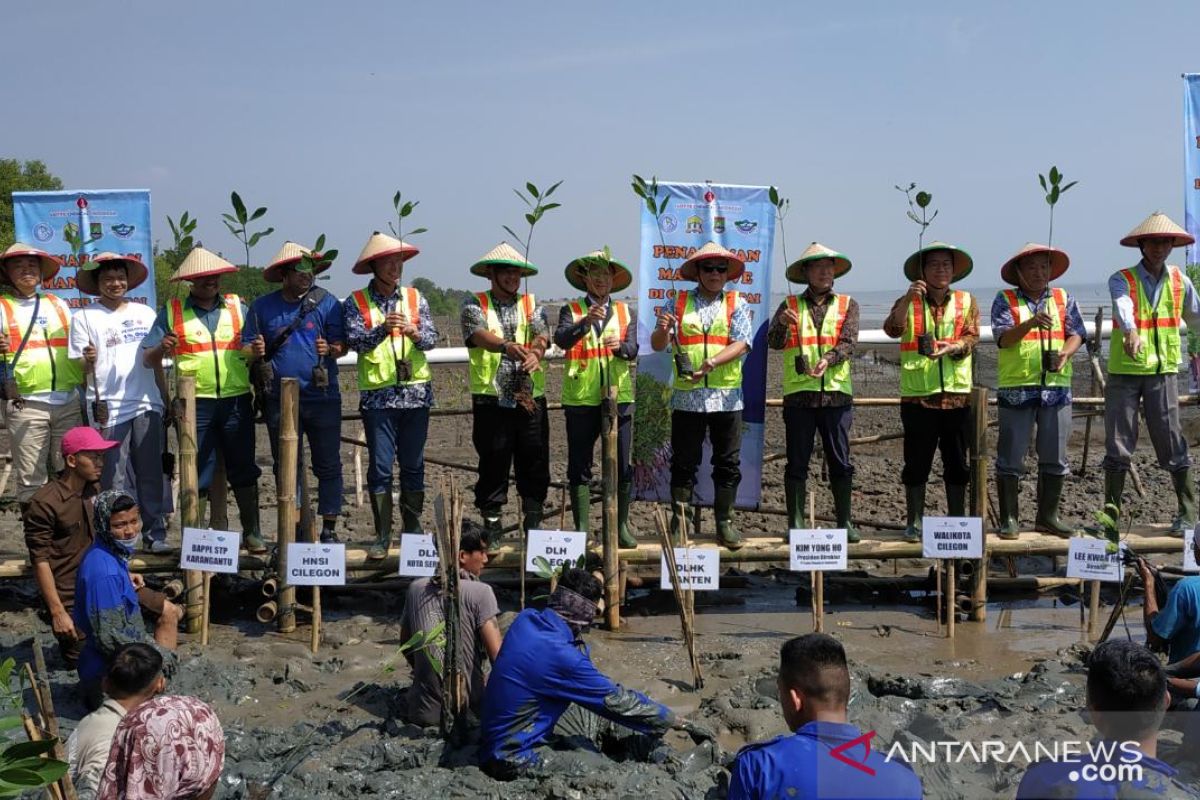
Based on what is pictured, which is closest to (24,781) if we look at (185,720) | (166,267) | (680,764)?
(185,720)

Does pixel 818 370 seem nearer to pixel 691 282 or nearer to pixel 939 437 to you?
pixel 939 437

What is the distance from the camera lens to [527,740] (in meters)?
5.36

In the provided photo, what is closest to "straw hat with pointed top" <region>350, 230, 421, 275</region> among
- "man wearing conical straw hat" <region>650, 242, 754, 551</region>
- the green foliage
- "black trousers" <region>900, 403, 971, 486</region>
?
"man wearing conical straw hat" <region>650, 242, 754, 551</region>

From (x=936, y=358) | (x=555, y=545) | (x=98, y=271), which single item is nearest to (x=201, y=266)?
(x=98, y=271)

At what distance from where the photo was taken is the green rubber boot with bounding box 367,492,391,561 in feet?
26.4

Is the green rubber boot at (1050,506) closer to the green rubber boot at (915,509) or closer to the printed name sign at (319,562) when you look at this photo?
the green rubber boot at (915,509)

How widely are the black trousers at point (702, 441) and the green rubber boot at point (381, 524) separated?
204 centimetres

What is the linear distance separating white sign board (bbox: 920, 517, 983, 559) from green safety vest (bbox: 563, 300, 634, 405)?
7.41ft

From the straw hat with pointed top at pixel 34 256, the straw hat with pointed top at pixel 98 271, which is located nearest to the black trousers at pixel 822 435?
the straw hat with pointed top at pixel 98 271

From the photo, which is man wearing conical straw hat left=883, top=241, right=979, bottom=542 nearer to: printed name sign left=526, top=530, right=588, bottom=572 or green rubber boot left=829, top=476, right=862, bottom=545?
green rubber boot left=829, top=476, right=862, bottom=545

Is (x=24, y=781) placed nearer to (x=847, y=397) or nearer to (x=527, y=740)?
(x=527, y=740)

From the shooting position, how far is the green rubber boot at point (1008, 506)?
8344 millimetres

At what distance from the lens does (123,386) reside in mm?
7941

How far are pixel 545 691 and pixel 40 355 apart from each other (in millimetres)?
4711
